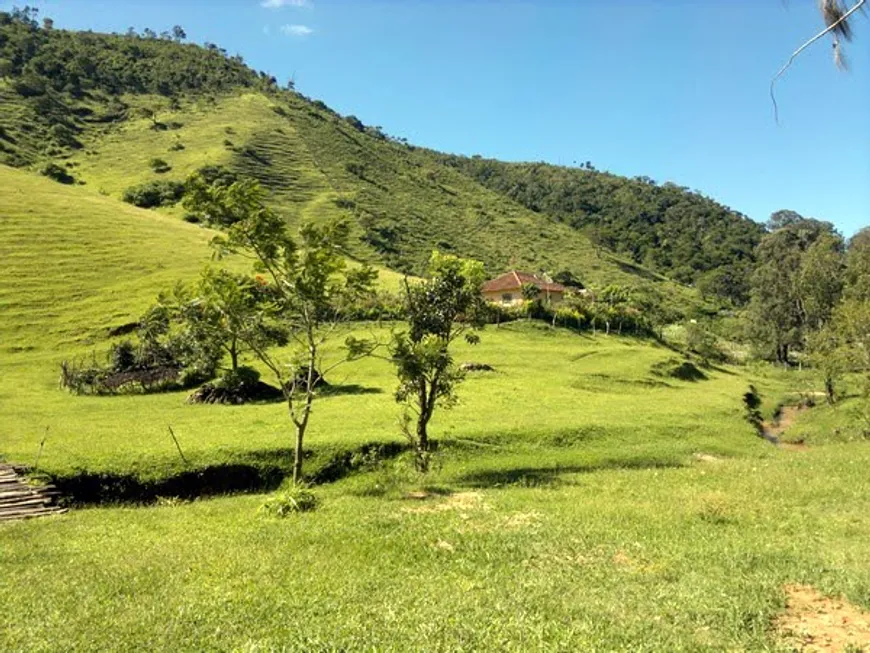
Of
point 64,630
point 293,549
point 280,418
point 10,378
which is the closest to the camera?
point 64,630

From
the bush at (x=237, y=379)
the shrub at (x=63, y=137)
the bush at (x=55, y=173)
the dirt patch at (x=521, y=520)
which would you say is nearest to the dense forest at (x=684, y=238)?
the bush at (x=55, y=173)

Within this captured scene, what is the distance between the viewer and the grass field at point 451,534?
8797 millimetres

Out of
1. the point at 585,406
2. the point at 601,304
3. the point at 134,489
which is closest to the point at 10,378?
the point at 134,489

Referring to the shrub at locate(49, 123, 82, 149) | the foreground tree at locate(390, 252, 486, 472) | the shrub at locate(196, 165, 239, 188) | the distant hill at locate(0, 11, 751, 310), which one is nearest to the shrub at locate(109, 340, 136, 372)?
the foreground tree at locate(390, 252, 486, 472)

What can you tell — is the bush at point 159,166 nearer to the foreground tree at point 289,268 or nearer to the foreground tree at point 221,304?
the foreground tree at point 221,304

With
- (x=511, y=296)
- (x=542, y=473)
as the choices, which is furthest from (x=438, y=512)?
(x=511, y=296)

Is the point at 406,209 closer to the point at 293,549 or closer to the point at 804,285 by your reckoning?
the point at 804,285

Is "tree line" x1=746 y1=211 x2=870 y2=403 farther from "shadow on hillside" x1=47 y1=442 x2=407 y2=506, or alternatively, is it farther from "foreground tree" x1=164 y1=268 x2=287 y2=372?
"foreground tree" x1=164 y1=268 x2=287 y2=372

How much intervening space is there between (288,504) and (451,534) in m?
4.96

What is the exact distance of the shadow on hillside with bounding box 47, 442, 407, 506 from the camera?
20.7 meters

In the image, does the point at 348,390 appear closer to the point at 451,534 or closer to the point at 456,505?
the point at 456,505

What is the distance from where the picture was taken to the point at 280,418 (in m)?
30.0

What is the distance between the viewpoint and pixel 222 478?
74.0 feet

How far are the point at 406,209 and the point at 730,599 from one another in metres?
130
